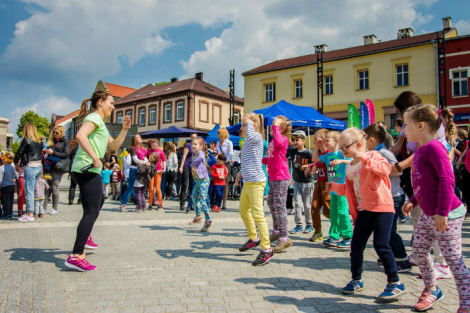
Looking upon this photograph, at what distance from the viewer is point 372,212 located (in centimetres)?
327

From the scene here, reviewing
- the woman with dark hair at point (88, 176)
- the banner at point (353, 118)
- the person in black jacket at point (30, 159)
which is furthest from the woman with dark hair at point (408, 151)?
the banner at point (353, 118)

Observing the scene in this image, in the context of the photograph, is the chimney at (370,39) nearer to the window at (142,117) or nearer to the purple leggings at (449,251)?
the window at (142,117)

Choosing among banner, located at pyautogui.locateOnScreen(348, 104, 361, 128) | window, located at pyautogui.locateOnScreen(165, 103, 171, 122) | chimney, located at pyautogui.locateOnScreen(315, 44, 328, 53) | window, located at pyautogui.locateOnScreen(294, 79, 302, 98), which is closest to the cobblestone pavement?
banner, located at pyautogui.locateOnScreen(348, 104, 361, 128)

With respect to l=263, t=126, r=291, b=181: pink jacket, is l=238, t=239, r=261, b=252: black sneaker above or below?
below

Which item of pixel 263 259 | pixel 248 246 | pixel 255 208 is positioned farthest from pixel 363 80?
pixel 263 259

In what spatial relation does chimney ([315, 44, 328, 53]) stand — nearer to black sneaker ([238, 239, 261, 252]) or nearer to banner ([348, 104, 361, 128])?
banner ([348, 104, 361, 128])

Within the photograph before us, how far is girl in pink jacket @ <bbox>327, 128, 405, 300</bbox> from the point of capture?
3.16 metres

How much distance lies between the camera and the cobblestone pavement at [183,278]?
3031 millimetres

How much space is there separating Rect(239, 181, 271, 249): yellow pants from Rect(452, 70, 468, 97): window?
93.0ft

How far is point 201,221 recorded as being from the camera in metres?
7.79

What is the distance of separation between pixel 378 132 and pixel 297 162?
245cm

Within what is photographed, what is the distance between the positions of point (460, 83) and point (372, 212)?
29.3 metres

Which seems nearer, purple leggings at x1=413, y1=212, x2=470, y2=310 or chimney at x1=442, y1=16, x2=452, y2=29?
purple leggings at x1=413, y1=212, x2=470, y2=310

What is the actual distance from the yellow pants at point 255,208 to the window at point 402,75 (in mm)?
28698
